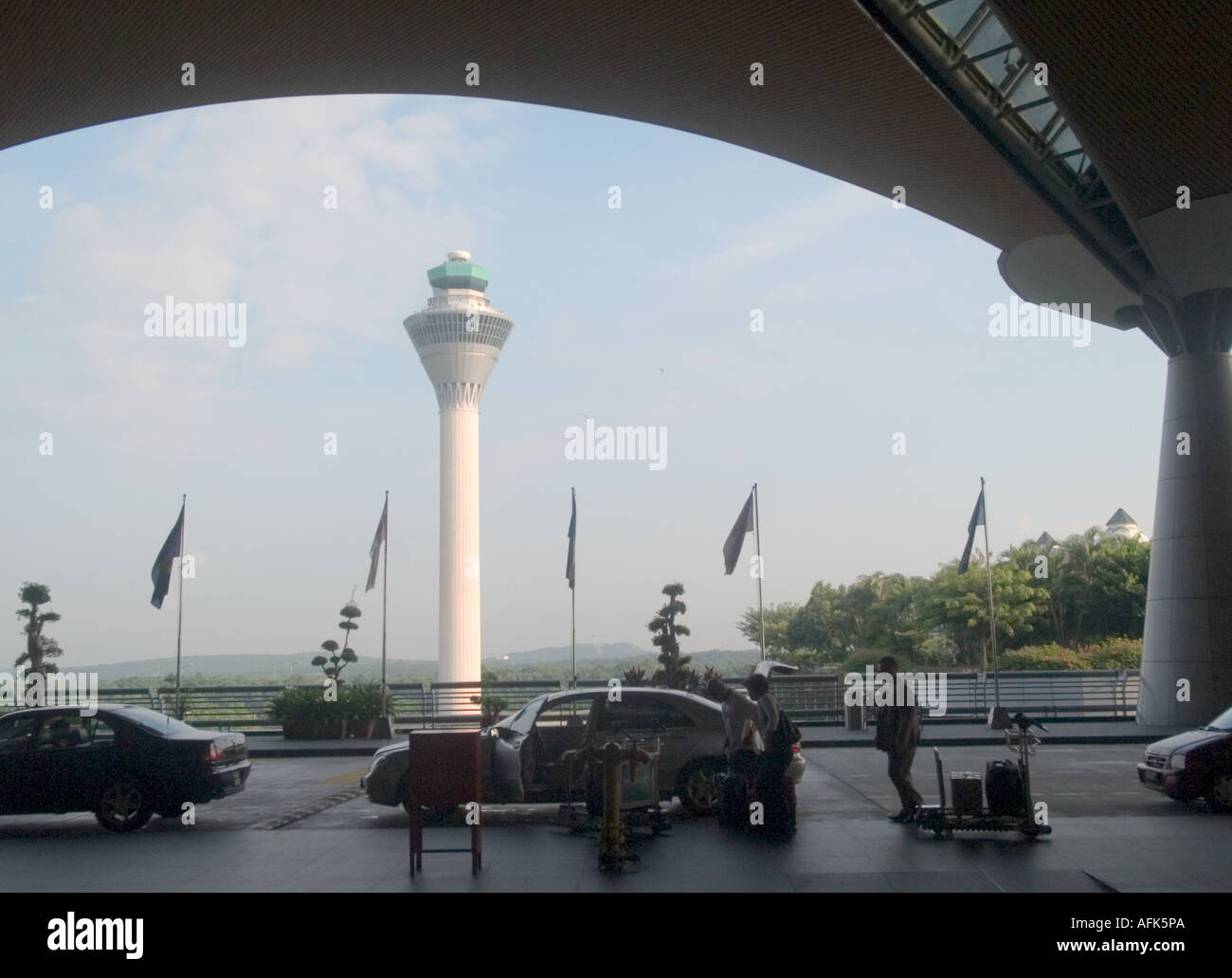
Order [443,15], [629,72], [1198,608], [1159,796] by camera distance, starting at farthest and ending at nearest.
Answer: [1198,608], [629,72], [443,15], [1159,796]

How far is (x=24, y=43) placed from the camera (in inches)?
741

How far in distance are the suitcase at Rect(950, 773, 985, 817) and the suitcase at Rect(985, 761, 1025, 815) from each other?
115 mm

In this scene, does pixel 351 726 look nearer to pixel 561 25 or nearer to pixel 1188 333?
pixel 561 25

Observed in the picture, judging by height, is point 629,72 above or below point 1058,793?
above

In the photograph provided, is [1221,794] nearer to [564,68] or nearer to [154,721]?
[154,721]

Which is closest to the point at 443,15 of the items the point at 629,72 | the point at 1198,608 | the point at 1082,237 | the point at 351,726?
the point at 629,72

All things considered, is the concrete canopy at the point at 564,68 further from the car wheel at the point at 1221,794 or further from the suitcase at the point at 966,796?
the suitcase at the point at 966,796

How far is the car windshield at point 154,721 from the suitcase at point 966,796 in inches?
336

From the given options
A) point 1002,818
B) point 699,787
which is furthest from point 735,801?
point 1002,818

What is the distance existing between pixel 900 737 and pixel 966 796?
871mm

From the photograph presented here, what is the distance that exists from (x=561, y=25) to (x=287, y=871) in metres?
16.7

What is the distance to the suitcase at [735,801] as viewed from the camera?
1220cm

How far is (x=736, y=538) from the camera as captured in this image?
3155 cm
